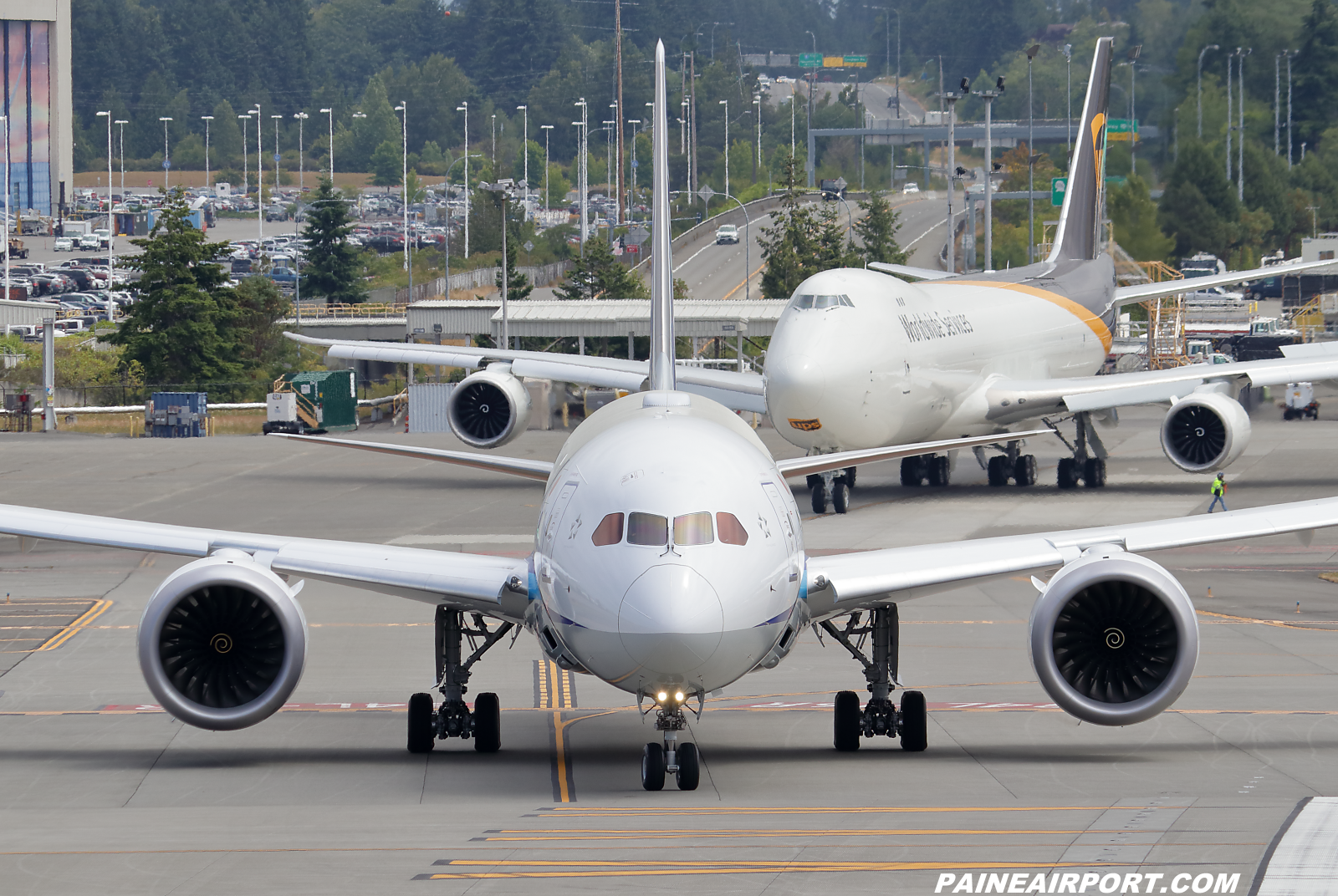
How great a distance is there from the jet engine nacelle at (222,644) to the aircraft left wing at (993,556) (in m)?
5.10

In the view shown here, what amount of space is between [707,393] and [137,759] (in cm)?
3136

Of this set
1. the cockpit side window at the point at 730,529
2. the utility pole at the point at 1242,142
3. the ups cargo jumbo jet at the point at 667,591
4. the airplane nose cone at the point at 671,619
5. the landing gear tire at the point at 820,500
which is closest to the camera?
the airplane nose cone at the point at 671,619

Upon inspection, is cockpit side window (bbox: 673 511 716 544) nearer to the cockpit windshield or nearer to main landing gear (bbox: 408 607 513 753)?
main landing gear (bbox: 408 607 513 753)

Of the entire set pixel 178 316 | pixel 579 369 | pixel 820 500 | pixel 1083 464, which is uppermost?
pixel 178 316

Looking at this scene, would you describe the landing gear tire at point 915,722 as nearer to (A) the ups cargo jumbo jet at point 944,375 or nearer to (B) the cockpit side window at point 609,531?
(B) the cockpit side window at point 609,531

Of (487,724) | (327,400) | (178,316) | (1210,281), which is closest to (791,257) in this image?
(178,316)

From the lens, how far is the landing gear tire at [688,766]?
16812 millimetres

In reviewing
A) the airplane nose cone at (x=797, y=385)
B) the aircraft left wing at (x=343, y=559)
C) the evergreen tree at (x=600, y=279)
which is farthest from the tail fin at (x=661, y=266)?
the evergreen tree at (x=600, y=279)

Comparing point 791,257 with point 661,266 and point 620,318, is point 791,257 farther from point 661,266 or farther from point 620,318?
point 661,266

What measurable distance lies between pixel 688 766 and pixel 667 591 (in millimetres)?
2270

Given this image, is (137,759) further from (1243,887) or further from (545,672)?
(1243,887)

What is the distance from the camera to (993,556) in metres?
18.5

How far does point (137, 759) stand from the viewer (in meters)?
19.4

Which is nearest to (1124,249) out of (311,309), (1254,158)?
(1254,158)
